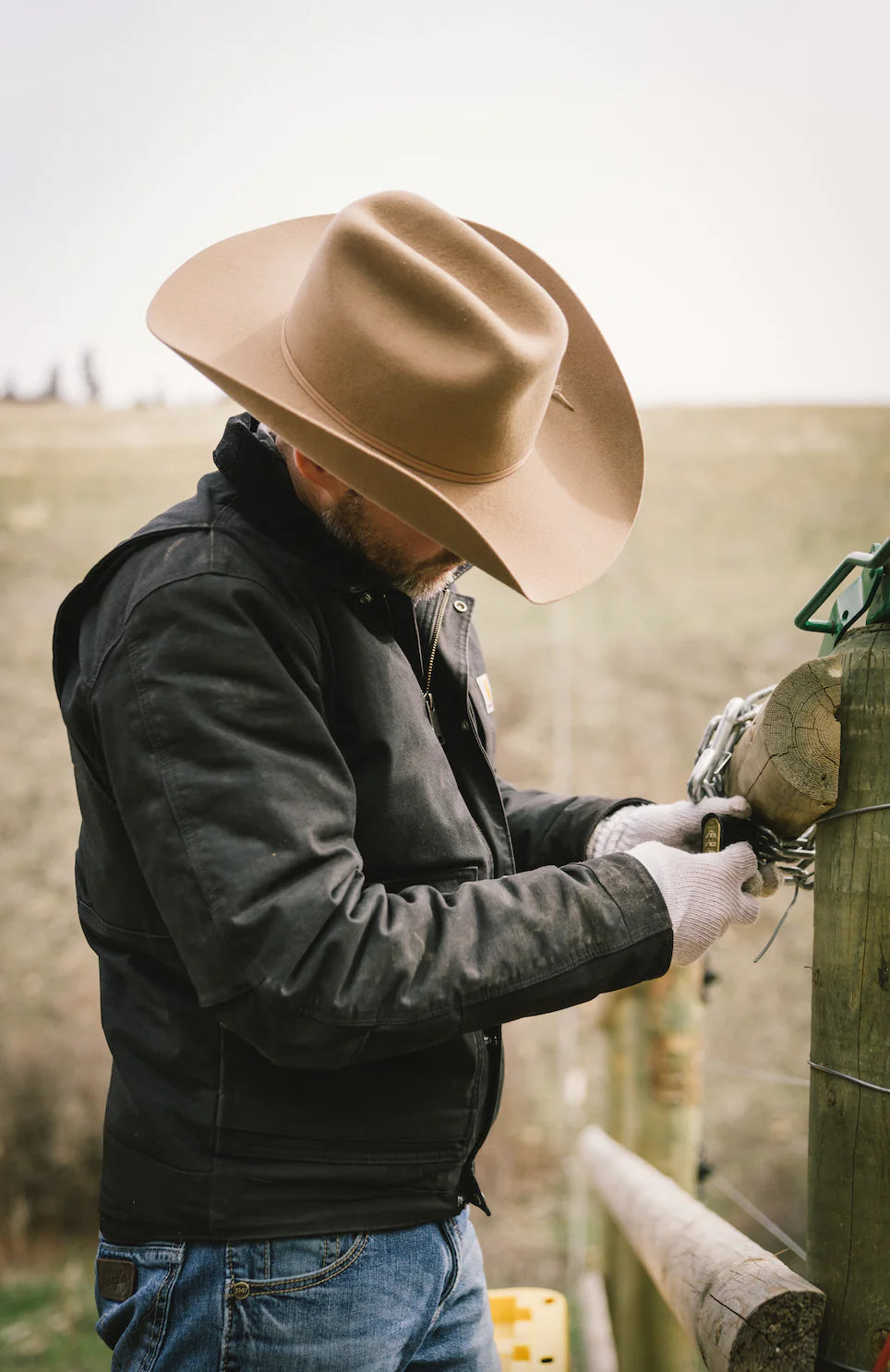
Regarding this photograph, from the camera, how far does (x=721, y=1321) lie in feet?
4.69

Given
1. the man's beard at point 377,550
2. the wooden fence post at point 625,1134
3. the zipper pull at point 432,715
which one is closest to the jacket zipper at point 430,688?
the zipper pull at point 432,715

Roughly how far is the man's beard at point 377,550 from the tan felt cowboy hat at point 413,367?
0.33ft

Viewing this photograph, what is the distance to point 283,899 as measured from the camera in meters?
1.19

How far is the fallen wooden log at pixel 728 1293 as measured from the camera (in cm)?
136

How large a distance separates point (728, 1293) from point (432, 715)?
85 cm

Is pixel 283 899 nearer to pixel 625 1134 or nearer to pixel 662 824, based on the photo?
pixel 662 824

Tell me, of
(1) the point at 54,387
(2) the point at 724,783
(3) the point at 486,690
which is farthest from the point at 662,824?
(1) the point at 54,387

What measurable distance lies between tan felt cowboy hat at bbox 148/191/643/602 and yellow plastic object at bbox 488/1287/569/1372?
1636 mm

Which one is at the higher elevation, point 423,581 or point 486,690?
point 423,581

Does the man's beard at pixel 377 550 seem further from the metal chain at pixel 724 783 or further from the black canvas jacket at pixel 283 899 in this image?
the metal chain at pixel 724 783

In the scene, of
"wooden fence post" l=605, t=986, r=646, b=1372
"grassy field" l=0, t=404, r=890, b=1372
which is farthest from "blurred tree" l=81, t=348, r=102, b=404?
"wooden fence post" l=605, t=986, r=646, b=1372

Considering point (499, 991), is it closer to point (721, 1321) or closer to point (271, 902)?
point (271, 902)

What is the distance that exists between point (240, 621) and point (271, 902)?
1.03 ft

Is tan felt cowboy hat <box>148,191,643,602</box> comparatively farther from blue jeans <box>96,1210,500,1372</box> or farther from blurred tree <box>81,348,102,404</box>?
blurred tree <box>81,348,102,404</box>
